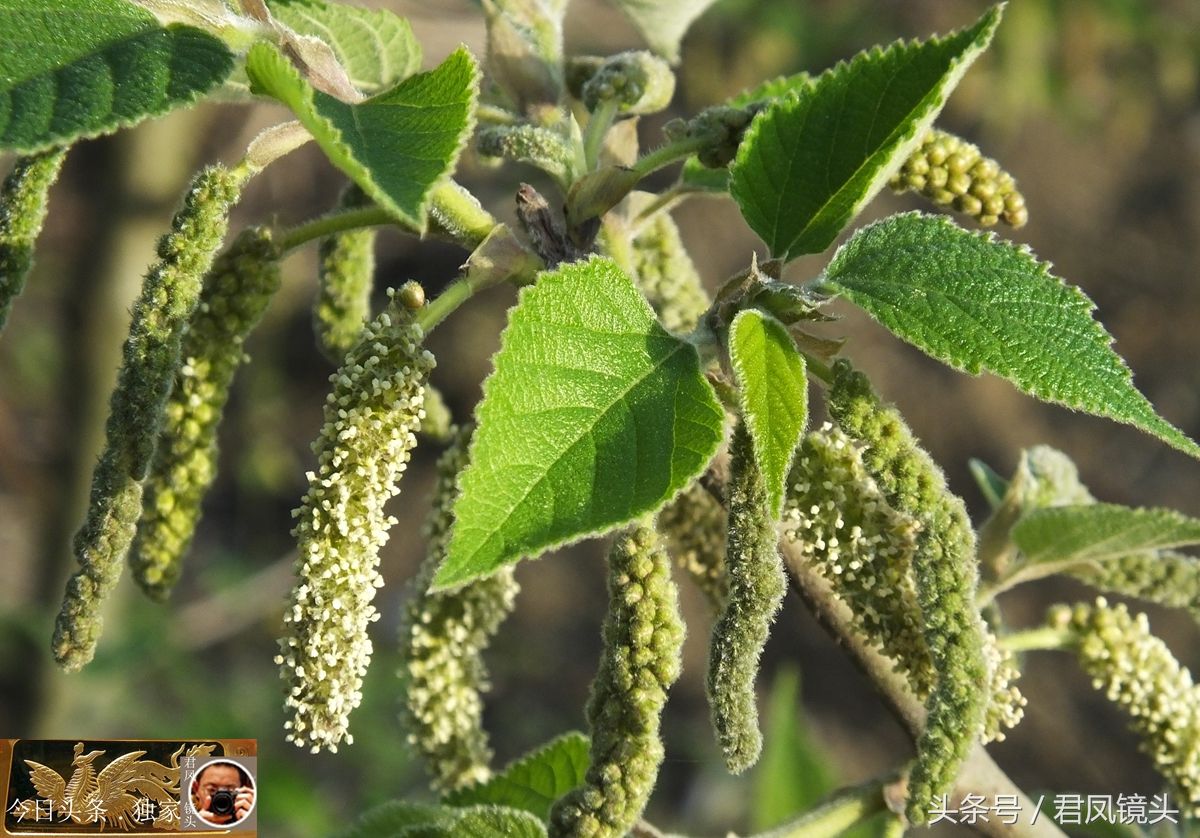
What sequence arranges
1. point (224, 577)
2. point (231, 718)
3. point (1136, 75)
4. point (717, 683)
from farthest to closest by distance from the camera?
point (1136, 75) → point (224, 577) → point (231, 718) → point (717, 683)

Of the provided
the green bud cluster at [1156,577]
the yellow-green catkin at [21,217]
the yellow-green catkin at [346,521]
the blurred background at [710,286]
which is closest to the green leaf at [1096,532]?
the green bud cluster at [1156,577]

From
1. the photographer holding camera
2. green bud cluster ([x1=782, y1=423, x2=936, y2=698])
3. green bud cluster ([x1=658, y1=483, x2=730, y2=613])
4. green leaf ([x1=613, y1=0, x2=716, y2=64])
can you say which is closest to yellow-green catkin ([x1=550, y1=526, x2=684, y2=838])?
green bud cluster ([x1=782, y1=423, x2=936, y2=698])

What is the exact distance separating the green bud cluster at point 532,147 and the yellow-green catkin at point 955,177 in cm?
33

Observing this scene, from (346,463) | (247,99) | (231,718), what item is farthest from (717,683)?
(231,718)

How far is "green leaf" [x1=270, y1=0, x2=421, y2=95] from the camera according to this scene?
4.28 ft

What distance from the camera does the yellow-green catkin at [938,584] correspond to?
3.41ft

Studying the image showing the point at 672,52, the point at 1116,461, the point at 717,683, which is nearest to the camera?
the point at 717,683

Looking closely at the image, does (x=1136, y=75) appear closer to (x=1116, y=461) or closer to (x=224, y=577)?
(x=1116, y=461)

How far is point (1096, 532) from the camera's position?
1.36 m

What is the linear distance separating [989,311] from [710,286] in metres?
4.64

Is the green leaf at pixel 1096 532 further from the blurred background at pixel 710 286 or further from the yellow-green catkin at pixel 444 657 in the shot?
the blurred background at pixel 710 286

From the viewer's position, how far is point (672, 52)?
176 cm

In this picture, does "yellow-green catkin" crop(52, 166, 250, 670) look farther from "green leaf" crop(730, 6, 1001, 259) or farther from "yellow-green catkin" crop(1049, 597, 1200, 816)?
"yellow-green catkin" crop(1049, 597, 1200, 816)

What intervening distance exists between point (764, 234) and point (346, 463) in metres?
0.46
